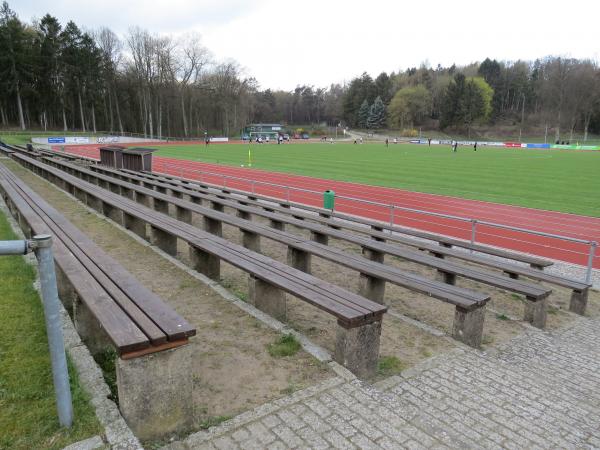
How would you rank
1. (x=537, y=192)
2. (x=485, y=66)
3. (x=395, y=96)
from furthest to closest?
(x=485, y=66) < (x=395, y=96) < (x=537, y=192)

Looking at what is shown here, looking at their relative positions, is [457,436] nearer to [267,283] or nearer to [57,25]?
[267,283]

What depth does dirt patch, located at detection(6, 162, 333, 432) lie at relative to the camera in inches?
135

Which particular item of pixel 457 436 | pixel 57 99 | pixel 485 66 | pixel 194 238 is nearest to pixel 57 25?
pixel 57 99

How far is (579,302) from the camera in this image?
6297 millimetres

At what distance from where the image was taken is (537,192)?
64.1ft

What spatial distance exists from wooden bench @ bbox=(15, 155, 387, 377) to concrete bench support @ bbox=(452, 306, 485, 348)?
4.24ft

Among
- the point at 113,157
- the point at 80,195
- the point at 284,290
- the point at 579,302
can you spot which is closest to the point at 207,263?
the point at 284,290

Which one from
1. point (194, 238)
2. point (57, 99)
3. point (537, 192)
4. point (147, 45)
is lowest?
point (537, 192)

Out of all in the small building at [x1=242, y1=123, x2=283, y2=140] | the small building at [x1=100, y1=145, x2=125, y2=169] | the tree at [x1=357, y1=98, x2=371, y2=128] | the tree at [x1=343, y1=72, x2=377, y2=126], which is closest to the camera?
the small building at [x1=100, y1=145, x2=125, y2=169]

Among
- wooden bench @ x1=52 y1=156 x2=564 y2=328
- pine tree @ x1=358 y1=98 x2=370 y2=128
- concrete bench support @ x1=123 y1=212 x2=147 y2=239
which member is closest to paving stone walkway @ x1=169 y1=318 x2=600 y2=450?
wooden bench @ x1=52 y1=156 x2=564 y2=328

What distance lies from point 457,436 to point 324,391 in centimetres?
101

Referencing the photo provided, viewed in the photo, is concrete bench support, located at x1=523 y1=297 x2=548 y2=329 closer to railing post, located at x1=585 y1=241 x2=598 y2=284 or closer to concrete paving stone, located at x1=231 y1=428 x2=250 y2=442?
railing post, located at x1=585 y1=241 x2=598 y2=284

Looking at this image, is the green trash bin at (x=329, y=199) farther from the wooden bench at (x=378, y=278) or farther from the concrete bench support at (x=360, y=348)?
the concrete bench support at (x=360, y=348)

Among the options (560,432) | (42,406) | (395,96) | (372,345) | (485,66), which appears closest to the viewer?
(42,406)
